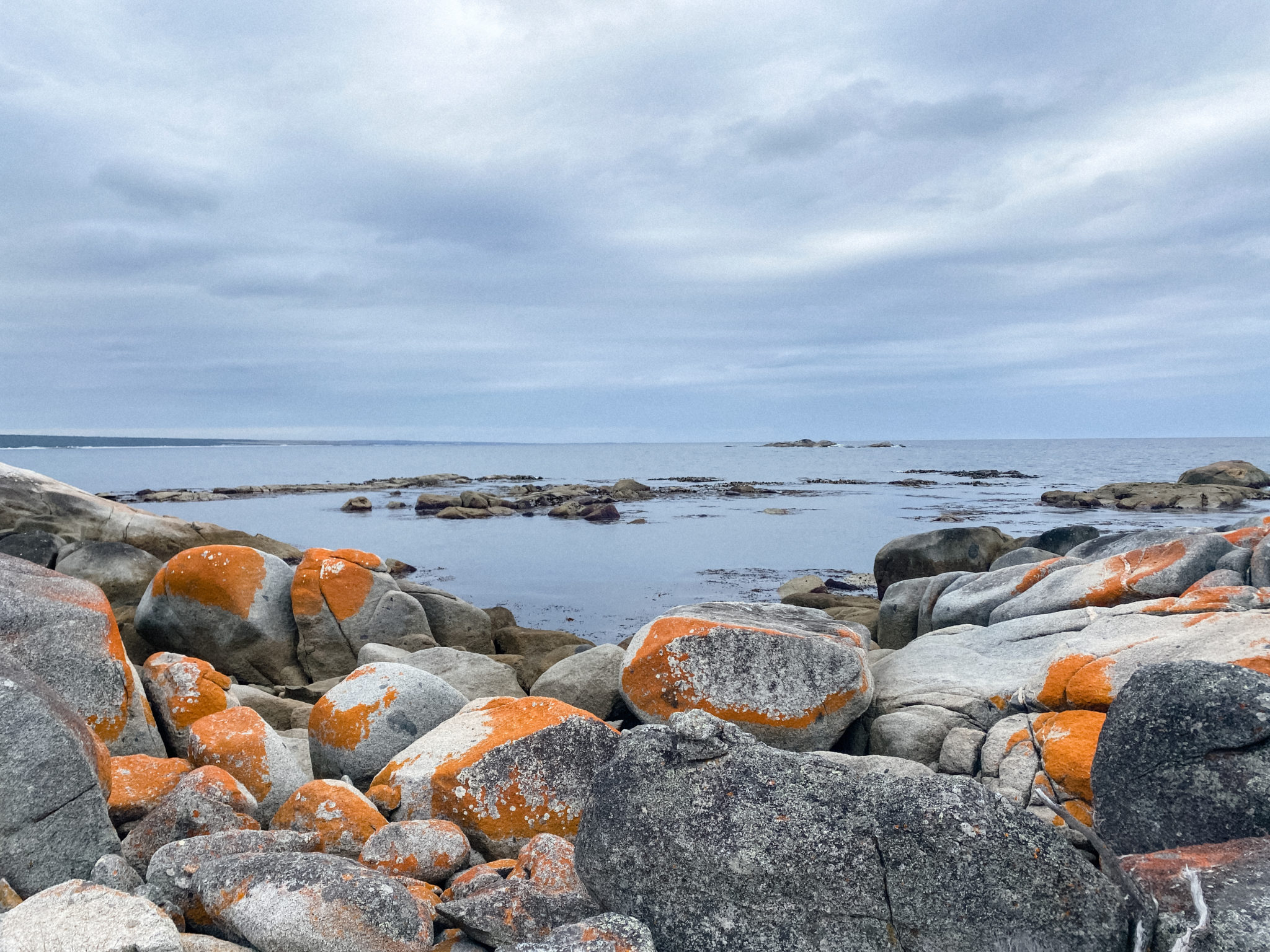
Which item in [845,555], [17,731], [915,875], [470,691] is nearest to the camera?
[915,875]

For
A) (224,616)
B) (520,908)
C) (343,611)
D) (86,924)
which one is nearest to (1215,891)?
(520,908)

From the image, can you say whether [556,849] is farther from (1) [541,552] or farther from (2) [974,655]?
(1) [541,552]

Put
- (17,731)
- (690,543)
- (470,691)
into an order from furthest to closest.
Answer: (690,543) < (470,691) < (17,731)

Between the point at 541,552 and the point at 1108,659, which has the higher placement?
the point at 1108,659

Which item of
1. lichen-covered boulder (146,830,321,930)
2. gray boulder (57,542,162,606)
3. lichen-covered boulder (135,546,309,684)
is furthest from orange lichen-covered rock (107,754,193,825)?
gray boulder (57,542,162,606)

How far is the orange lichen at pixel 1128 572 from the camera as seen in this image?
9.20 m

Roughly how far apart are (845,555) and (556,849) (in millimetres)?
24414

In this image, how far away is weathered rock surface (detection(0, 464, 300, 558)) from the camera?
17328 mm

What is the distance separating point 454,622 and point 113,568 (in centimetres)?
606

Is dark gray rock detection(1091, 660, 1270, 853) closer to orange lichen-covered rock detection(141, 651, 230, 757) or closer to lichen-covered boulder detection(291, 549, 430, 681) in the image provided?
orange lichen-covered rock detection(141, 651, 230, 757)

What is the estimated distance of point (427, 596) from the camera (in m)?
13.6

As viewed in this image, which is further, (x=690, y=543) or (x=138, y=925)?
(x=690, y=543)

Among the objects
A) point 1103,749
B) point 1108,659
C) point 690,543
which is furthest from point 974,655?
point 690,543

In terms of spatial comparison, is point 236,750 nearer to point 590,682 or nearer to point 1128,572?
point 590,682
